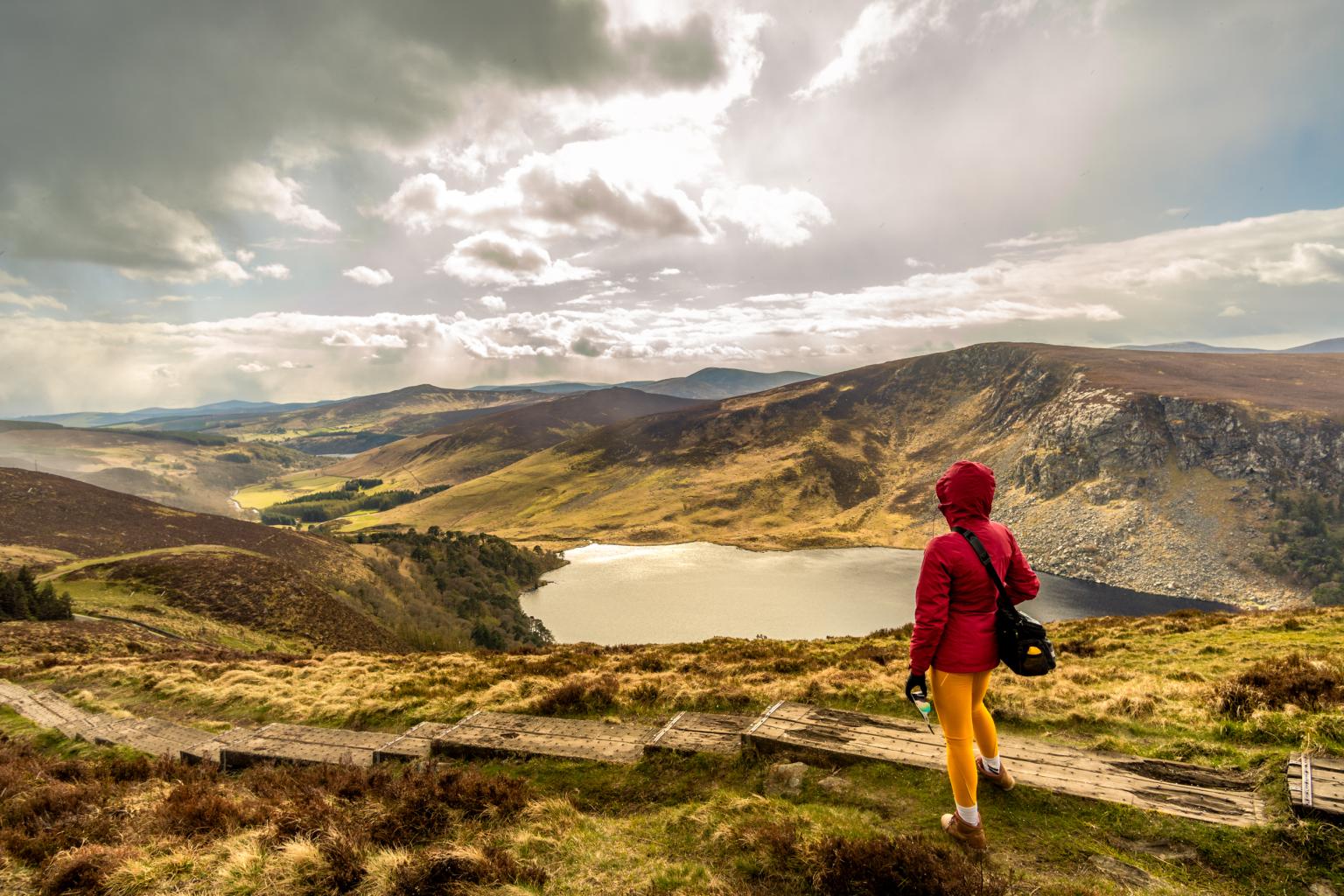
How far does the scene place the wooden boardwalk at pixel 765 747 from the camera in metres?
5.32

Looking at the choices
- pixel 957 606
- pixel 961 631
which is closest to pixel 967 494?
pixel 957 606

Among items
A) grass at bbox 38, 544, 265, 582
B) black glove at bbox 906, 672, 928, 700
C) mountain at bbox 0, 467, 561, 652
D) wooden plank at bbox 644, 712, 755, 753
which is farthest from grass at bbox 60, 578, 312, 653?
black glove at bbox 906, 672, 928, 700

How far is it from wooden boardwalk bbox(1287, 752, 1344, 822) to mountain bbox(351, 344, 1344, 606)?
111m

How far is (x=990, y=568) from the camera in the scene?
5082 mm

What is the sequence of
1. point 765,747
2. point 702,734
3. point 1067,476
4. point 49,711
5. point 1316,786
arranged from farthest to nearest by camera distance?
point 1067,476 → point 49,711 → point 702,734 → point 765,747 → point 1316,786

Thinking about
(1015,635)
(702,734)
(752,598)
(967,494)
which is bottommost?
(752,598)

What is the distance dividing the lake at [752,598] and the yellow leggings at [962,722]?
177 feet

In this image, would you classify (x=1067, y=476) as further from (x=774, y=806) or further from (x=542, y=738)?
(x=774, y=806)

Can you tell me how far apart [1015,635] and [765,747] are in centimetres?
382

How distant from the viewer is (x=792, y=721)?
25.7 ft

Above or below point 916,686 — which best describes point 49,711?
below

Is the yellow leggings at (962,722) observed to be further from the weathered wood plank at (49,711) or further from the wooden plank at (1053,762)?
the weathered wood plank at (49,711)

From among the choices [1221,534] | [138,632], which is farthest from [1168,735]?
[1221,534]

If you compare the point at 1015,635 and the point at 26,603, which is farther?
the point at 26,603
